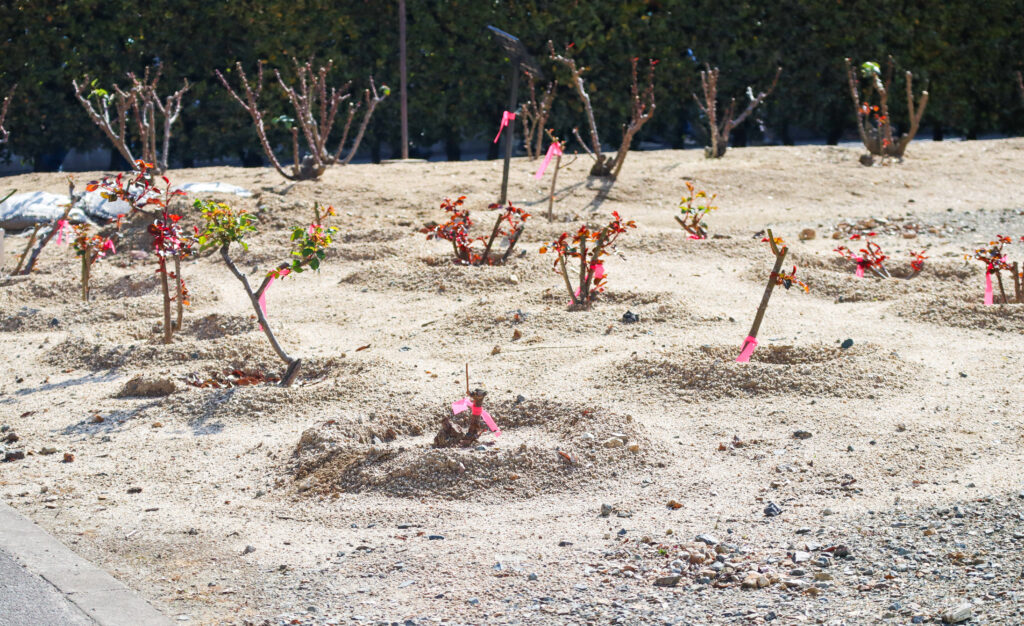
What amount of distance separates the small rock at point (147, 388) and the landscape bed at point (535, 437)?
12 mm

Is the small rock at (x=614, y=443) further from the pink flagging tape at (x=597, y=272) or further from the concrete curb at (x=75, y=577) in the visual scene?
the pink flagging tape at (x=597, y=272)

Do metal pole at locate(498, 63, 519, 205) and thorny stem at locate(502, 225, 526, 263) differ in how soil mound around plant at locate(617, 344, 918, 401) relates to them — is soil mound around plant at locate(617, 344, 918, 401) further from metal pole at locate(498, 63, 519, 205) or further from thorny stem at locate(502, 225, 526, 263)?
metal pole at locate(498, 63, 519, 205)

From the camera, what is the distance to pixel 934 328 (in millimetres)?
5707

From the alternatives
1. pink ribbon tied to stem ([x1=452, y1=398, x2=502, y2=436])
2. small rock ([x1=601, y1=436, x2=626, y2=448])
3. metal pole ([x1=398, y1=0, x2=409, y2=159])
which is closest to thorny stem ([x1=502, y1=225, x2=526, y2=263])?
pink ribbon tied to stem ([x1=452, y1=398, x2=502, y2=436])

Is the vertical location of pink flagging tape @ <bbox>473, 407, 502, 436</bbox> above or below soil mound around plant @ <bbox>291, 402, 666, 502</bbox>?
above

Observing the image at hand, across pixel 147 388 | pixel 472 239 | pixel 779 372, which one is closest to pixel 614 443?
pixel 779 372

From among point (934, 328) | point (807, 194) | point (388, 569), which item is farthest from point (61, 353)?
point (807, 194)

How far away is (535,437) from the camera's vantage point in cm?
433

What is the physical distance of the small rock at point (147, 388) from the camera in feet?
16.8

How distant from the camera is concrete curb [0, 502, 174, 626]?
3.08 meters

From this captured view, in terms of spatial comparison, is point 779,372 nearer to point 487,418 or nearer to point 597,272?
point 487,418

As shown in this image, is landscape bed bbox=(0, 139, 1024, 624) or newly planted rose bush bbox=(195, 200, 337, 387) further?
newly planted rose bush bbox=(195, 200, 337, 387)

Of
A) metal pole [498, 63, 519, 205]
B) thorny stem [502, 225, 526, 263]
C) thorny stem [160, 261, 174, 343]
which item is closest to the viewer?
thorny stem [160, 261, 174, 343]

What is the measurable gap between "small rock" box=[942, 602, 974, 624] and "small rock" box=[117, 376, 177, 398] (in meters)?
3.59
